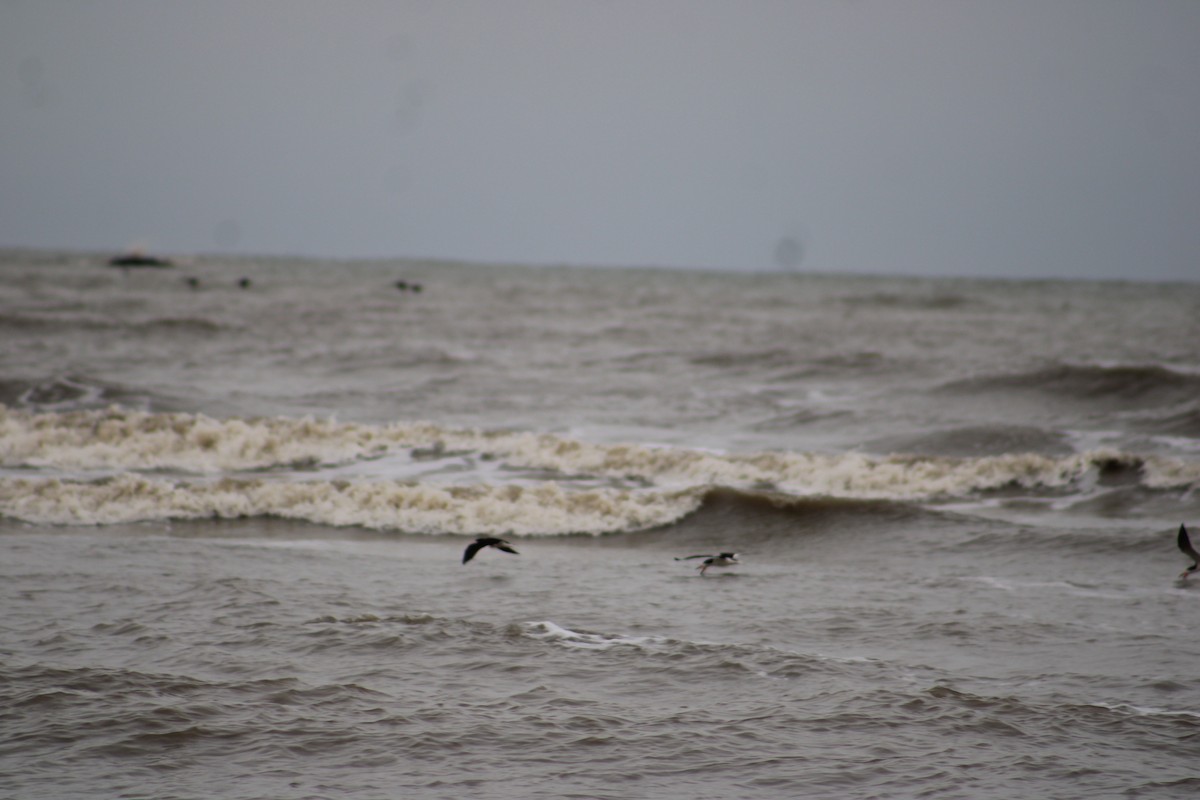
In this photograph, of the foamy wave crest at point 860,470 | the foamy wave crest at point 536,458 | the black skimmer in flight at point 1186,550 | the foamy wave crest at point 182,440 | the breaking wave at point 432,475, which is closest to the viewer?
the black skimmer in flight at point 1186,550

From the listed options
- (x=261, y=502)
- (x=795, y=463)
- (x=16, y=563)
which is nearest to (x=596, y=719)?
(x=16, y=563)

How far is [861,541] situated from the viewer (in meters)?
9.78

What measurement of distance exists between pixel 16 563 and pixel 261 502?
9.41 feet

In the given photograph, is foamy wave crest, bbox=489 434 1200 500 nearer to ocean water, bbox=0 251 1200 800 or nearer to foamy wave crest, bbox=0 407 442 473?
ocean water, bbox=0 251 1200 800

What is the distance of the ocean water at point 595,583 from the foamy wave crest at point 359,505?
4 cm

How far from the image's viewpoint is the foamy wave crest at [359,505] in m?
10.1

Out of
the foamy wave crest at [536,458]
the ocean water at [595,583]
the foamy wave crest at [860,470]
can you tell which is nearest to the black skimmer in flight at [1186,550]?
the ocean water at [595,583]

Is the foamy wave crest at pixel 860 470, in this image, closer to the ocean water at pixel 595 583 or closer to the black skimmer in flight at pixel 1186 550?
the ocean water at pixel 595 583

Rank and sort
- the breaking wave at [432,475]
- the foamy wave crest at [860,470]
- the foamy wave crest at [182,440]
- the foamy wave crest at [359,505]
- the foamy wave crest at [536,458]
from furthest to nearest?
the foamy wave crest at [182,440]
the foamy wave crest at [536,458]
the foamy wave crest at [860,470]
the breaking wave at [432,475]
the foamy wave crest at [359,505]

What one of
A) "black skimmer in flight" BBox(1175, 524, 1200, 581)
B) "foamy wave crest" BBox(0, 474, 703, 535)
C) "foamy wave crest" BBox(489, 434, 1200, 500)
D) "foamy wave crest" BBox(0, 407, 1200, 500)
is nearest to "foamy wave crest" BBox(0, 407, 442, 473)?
"foamy wave crest" BBox(0, 407, 1200, 500)

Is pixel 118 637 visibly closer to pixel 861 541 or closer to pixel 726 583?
pixel 726 583

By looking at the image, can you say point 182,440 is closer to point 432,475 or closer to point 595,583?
point 432,475

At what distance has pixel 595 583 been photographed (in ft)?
25.6

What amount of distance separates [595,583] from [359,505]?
3511 millimetres
